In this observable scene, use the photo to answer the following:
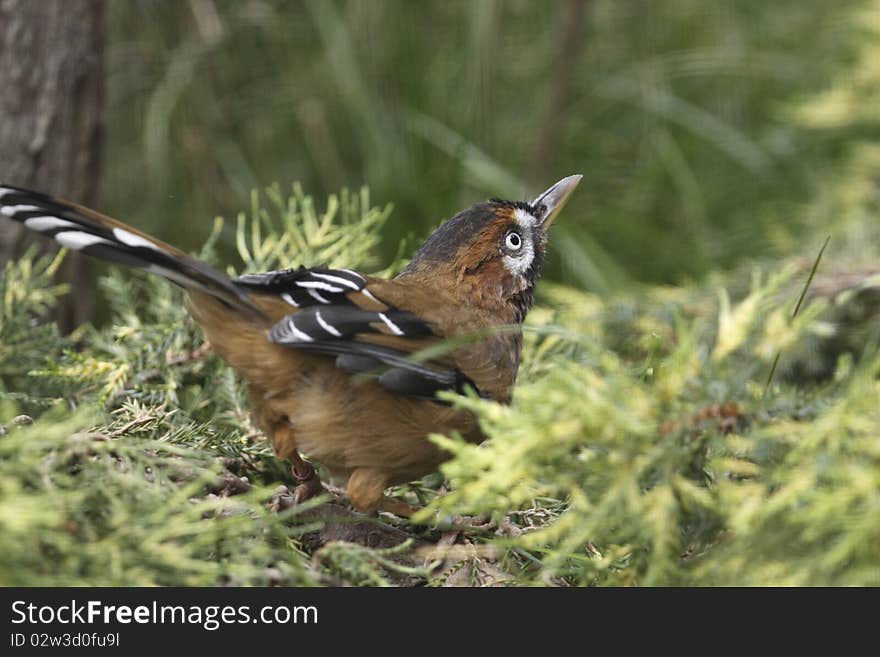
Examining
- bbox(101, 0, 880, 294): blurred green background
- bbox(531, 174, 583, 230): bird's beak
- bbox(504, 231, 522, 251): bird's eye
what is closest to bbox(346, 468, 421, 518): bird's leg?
bbox(504, 231, 522, 251): bird's eye

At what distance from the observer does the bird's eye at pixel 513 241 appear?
3.19 metres

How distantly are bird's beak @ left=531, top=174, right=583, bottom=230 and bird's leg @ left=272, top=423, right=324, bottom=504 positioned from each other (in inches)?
43.5

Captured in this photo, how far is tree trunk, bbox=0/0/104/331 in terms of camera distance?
12.3ft

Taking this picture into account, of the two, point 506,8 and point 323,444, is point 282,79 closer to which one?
point 506,8

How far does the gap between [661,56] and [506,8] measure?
3.20 ft

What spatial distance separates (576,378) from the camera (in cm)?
194

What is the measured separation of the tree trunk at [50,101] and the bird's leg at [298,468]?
160 cm

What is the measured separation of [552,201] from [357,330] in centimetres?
106

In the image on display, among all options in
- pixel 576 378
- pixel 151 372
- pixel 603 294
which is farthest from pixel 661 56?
pixel 576 378

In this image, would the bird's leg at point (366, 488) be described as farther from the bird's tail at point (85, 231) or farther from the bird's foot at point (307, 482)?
the bird's tail at point (85, 231)

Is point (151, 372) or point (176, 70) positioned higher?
point (176, 70)

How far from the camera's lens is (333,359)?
2.61 m

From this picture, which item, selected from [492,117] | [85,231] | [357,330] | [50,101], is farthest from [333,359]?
[492,117]

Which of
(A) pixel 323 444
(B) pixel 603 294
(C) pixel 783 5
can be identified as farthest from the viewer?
(C) pixel 783 5
